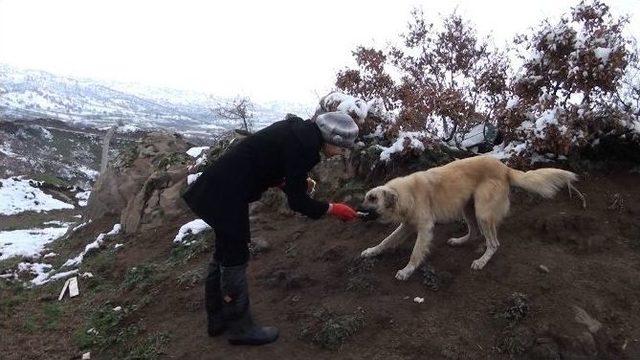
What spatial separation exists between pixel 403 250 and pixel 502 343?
1619mm

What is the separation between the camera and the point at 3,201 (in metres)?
21.4

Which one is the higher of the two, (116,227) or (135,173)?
(135,173)

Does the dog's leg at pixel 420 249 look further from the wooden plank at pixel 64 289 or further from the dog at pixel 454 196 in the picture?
the wooden plank at pixel 64 289

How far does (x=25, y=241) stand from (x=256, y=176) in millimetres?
11846

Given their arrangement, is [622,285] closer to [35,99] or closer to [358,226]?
[358,226]

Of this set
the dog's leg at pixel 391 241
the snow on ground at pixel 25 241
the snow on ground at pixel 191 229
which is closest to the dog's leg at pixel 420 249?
the dog's leg at pixel 391 241

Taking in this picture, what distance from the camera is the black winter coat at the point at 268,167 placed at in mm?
4059

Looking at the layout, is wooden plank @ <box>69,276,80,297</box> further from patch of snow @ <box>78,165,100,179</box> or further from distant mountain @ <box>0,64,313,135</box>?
distant mountain @ <box>0,64,313,135</box>

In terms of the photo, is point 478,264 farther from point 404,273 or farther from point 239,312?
point 239,312

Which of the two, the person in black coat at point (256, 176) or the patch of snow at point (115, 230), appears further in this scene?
the patch of snow at point (115, 230)

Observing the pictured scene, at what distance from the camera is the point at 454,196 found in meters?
5.28

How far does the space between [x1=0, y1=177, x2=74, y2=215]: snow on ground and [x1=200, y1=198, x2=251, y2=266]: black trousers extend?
19591 mm

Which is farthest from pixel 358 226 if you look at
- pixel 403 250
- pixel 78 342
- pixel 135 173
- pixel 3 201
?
pixel 3 201

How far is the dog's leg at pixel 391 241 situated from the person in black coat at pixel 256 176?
134cm
